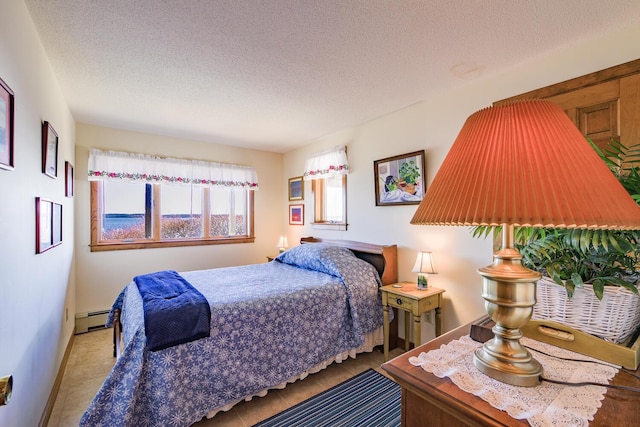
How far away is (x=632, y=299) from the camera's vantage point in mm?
927

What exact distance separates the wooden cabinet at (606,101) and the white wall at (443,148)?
0.06 metres

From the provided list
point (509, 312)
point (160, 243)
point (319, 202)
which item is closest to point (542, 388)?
point (509, 312)

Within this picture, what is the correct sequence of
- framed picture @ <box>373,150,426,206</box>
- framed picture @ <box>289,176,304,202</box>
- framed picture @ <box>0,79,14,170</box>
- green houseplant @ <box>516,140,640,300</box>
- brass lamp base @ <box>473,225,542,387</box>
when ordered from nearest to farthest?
brass lamp base @ <box>473,225,542,387</box> < green houseplant @ <box>516,140,640,300</box> < framed picture @ <box>0,79,14,170</box> < framed picture @ <box>373,150,426,206</box> < framed picture @ <box>289,176,304,202</box>

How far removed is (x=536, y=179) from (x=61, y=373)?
3346 millimetres

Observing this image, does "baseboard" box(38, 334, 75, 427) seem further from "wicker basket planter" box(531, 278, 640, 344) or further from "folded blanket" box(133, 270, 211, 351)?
"wicker basket planter" box(531, 278, 640, 344)

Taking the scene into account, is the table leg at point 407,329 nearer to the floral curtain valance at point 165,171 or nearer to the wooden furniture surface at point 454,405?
the wooden furniture surface at point 454,405

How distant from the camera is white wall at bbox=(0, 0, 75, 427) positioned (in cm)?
121

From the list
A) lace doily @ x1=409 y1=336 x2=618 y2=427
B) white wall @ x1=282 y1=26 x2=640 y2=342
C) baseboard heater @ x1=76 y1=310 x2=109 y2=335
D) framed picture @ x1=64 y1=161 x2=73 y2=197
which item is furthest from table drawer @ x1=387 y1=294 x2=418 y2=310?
baseboard heater @ x1=76 y1=310 x2=109 y2=335

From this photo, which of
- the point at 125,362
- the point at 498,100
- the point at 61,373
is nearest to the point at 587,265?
the point at 498,100

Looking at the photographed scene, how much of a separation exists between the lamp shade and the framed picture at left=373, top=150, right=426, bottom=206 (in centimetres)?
50

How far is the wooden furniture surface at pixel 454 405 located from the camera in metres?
0.70

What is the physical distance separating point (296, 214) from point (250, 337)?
2.58 metres

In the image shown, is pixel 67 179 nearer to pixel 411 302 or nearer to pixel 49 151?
pixel 49 151

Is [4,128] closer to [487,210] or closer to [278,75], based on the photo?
[278,75]
